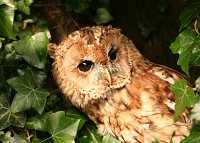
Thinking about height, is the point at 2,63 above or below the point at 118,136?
above

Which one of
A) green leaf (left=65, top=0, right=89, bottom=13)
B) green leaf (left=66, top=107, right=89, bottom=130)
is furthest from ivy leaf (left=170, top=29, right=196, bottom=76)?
green leaf (left=65, top=0, right=89, bottom=13)

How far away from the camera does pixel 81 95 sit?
89.6 inches

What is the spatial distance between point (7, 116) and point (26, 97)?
0.14 meters

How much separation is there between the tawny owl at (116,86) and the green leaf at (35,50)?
7 cm

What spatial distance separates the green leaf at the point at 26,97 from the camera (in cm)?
216

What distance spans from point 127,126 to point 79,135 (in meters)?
0.26

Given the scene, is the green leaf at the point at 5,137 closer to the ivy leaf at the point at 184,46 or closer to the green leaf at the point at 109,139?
the green leaf at the point at 109,139

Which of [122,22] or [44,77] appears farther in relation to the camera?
[122,22]

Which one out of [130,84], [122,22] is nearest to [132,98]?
[130,84]

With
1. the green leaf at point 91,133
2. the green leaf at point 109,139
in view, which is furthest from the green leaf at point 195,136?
the green leaf at point 91,133

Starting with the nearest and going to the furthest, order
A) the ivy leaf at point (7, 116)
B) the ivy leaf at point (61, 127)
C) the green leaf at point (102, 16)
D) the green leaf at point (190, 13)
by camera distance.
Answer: the green leaf at point (190, 13), the ivy leaf at point (61, 127), the ivy leaf at point (7, 116), the green leaf at point (102, 16)

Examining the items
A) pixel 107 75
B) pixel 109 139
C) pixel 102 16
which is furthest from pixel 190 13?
pixel 102 16

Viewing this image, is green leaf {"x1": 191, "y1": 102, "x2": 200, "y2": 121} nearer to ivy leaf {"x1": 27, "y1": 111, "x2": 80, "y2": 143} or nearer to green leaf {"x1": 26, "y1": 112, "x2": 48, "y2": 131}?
ivy leaf {"x1": 27, "y1": 111, "x2": 80, "y2": 143}

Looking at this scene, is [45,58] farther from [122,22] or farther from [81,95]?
[122,22]
